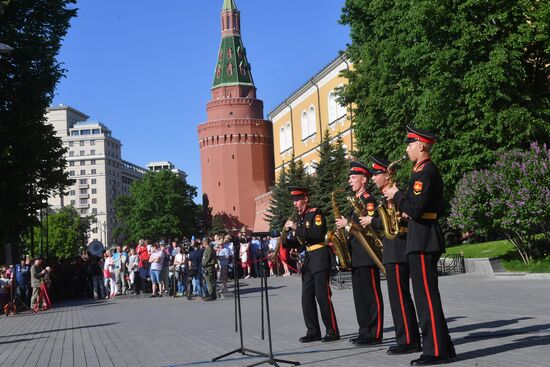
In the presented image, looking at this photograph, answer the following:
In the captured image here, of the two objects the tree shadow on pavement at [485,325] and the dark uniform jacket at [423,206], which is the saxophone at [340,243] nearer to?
the tree shadow on pavement at [485,325]

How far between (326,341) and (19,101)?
21453 mm

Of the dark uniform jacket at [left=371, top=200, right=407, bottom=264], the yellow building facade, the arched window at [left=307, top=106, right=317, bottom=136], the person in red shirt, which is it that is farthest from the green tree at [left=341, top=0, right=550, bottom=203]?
the arched window at [left=307, top=106, right=317, bottom=136]

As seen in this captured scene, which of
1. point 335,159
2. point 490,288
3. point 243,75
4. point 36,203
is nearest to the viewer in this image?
point 490,288

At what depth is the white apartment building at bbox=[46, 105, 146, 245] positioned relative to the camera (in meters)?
174

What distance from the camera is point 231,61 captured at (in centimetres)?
10744

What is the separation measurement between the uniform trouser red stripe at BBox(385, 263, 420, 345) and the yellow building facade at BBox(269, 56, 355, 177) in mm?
54456

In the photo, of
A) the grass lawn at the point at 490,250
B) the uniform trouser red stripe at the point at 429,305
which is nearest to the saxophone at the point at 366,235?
the uniform trouser red stripe at the point at 429,305

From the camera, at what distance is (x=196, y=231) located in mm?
108188

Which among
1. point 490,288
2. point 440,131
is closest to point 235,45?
point 440,131

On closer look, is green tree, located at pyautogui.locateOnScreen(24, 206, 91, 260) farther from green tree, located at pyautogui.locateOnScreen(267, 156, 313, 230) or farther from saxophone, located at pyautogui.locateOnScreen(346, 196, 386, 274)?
saxophone, located at pyautogui.locateOnScreen(346, 196, 386, 274)

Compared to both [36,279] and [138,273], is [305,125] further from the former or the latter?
[36,279]

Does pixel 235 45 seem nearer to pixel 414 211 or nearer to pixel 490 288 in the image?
pixel 490 288

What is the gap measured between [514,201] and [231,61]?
281 ft

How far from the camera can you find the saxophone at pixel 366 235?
947 cm
